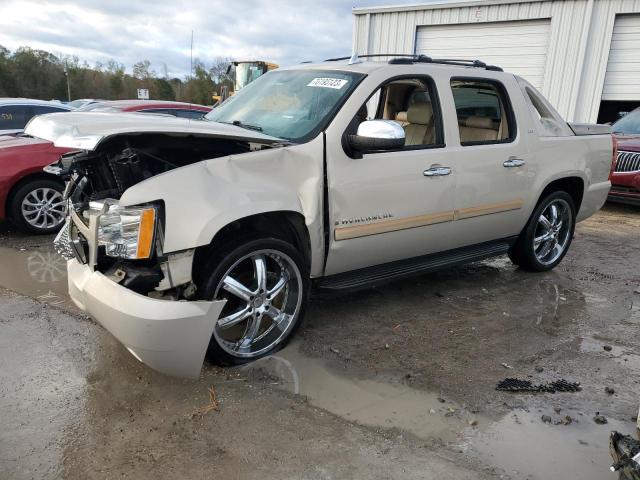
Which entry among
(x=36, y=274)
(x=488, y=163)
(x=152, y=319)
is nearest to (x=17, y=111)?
Answer: (x=36, y=274)

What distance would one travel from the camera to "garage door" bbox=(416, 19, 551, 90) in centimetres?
1352

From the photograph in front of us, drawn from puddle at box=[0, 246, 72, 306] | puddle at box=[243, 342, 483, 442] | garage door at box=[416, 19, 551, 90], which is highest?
garage door at box=[416, 19, 551, 90]

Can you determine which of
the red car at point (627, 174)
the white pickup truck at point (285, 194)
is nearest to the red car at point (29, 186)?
the white pickup truck at point (285, 194)

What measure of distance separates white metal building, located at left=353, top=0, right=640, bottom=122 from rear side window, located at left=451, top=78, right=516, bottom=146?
32.3 ft

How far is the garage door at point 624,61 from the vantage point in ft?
40.7

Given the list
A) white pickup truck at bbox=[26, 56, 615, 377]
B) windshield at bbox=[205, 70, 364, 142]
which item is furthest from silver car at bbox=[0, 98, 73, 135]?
white pickup truck at bbox=[26, 56, 615, 377]

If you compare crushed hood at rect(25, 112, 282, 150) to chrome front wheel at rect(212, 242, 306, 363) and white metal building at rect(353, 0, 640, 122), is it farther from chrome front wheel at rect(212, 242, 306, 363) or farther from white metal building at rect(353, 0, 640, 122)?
white metal building at rect(353, 0, 640, 122)

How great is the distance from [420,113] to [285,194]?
5.87 feet

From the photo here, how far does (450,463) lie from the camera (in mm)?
2498

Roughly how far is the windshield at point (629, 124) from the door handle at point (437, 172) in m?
7.57

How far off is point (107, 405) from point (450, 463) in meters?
1.82

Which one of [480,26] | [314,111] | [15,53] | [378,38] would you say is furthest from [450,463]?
[15,53]

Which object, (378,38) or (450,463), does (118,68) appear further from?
(450,463)

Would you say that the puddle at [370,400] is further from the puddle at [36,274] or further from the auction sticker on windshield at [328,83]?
the puddle at [36,274]
